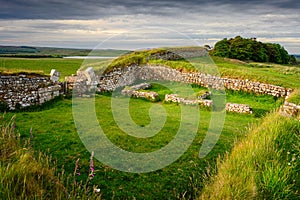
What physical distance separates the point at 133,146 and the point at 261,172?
12.5 feet

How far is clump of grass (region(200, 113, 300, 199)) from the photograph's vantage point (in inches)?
220

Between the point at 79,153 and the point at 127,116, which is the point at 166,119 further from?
the point at 79,153

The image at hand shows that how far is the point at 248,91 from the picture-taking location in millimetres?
19031

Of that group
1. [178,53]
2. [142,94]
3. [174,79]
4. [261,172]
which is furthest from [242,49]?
[261,172]

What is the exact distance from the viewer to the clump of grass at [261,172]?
220 inches

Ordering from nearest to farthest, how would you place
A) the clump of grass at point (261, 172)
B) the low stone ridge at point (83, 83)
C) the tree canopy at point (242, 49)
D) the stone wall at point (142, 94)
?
the clump of grass at point (261, 172) → the low stone ridge at point (83, 83) → the stone wall at point (142, 94) → the tree canopy at point (242, 49)

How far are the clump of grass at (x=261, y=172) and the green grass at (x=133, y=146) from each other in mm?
577

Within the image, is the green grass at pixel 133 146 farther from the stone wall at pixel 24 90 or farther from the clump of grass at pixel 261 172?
the stone wall at pixel 24 90

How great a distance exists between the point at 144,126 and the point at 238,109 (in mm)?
5815

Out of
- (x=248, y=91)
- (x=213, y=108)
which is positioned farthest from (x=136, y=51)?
(x=213, y=108)

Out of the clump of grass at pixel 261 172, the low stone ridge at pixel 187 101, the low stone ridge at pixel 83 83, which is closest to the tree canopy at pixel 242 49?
the low stone ridge at pixel 187 101

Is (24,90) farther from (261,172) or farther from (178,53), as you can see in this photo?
(178,53)

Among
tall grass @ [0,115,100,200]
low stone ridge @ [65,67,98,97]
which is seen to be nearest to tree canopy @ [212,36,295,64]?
low stone ridge @ [65,67,98,97]

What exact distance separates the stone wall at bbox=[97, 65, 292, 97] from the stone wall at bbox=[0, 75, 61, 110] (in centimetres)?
433
